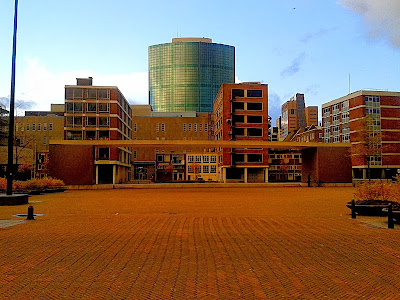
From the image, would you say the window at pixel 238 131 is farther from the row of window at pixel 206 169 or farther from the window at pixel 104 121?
the row of window at pixel 206 169

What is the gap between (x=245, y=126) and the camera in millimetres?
75125

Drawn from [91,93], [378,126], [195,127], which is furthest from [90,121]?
[378,126]

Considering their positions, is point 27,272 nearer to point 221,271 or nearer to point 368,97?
point 221,271

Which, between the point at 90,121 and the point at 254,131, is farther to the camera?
the point at 254,131

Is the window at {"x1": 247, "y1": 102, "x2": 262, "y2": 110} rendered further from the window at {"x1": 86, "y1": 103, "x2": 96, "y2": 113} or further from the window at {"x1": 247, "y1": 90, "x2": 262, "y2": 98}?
the window at {"x1": 86, "y1": 103, "x2": 96, "y2": 113}

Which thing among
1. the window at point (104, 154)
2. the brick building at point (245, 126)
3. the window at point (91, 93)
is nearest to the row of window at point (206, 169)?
the brick building at point (245, 126)

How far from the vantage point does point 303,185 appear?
47469 mm

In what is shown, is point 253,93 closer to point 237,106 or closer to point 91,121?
point 237,106

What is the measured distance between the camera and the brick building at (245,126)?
7425 centimetres

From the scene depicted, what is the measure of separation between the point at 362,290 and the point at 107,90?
7138cm

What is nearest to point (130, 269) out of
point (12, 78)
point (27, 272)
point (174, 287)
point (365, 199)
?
point (174, 287)

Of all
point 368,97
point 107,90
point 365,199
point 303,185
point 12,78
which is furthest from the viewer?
point 368,97

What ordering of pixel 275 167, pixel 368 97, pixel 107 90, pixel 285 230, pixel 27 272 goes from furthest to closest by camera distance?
pixel 275 167 < pixel 368 97 < pixel 107 90 < pixel 285 230 < pixel 27 272

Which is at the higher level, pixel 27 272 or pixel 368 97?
pixel 368 97
